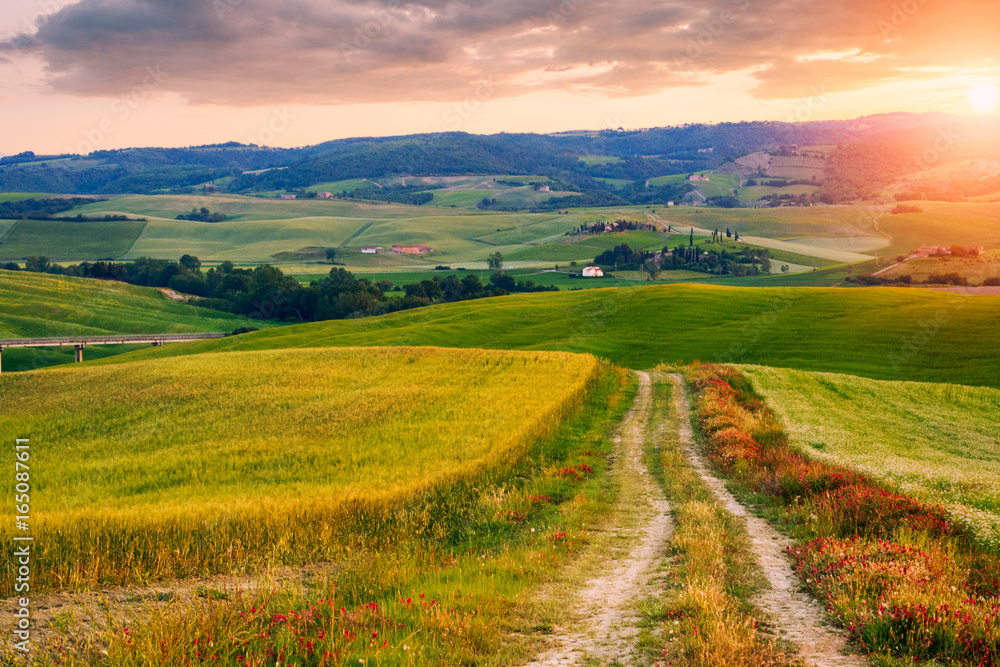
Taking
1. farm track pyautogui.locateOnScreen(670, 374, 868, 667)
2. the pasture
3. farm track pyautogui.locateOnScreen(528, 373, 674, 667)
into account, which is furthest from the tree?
farm track pyautogui.locateOnScreen(670, 374, 868, 667)

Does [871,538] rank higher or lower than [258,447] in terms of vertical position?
higher

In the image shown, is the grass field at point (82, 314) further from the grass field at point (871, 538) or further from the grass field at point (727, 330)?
the grass field at point (871, 538)

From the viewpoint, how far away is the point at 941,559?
32.4 ft

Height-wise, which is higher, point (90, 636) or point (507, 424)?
point (90, 636)

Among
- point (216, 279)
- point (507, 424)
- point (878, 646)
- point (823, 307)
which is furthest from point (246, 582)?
point (216, 279)

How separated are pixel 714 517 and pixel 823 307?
68.5m

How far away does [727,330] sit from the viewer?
67.6 m

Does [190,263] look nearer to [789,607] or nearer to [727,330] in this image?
[727,330]

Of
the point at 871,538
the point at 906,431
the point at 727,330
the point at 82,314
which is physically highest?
the point at 871,538

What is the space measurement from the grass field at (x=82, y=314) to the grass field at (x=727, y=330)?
32.5 metres

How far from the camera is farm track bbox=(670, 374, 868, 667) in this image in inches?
299

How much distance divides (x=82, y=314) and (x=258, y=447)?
125768 mm

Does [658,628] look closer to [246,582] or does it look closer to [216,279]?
[246,582]

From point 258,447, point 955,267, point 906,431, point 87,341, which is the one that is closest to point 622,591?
point 258,447
